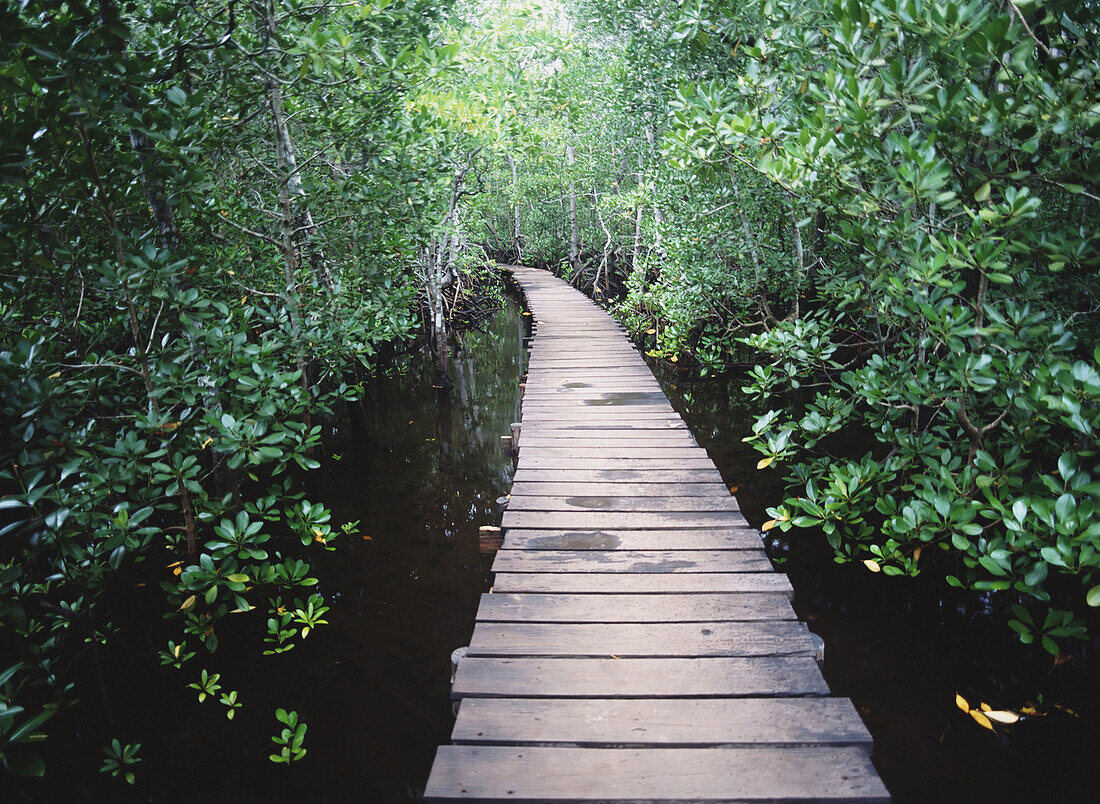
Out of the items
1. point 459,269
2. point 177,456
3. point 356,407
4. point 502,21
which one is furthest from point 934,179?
point 459,269

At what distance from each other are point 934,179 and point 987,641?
3049 millimetres

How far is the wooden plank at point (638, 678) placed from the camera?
2.16m

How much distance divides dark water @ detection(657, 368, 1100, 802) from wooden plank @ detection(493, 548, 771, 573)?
3.91 feet

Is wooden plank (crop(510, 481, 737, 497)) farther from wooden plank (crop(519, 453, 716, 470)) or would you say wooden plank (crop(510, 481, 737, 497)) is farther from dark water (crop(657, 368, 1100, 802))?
dark water (crop(657, 368, 1100, 802))

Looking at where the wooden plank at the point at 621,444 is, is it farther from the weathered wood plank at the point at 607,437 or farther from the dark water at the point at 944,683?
the dark water at the point at 944,683

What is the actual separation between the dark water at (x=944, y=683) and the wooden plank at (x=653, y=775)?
1443mm

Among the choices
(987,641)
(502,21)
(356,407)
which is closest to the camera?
(987,641)

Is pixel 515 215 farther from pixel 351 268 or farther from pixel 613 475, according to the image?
pixel 613 475

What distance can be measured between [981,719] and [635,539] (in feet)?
6.83

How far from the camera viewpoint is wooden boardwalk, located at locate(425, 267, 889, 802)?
1.83 meters


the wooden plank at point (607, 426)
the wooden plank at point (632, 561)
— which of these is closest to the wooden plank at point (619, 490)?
the wooden plank at point (632, 561)

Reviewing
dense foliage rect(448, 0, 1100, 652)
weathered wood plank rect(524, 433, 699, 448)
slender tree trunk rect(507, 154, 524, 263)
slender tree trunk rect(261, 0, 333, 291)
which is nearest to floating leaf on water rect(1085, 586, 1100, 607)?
dense foliage rect(448, 0, 1100, 652)

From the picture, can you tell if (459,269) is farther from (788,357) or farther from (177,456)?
(177,456)

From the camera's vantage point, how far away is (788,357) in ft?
12.9
